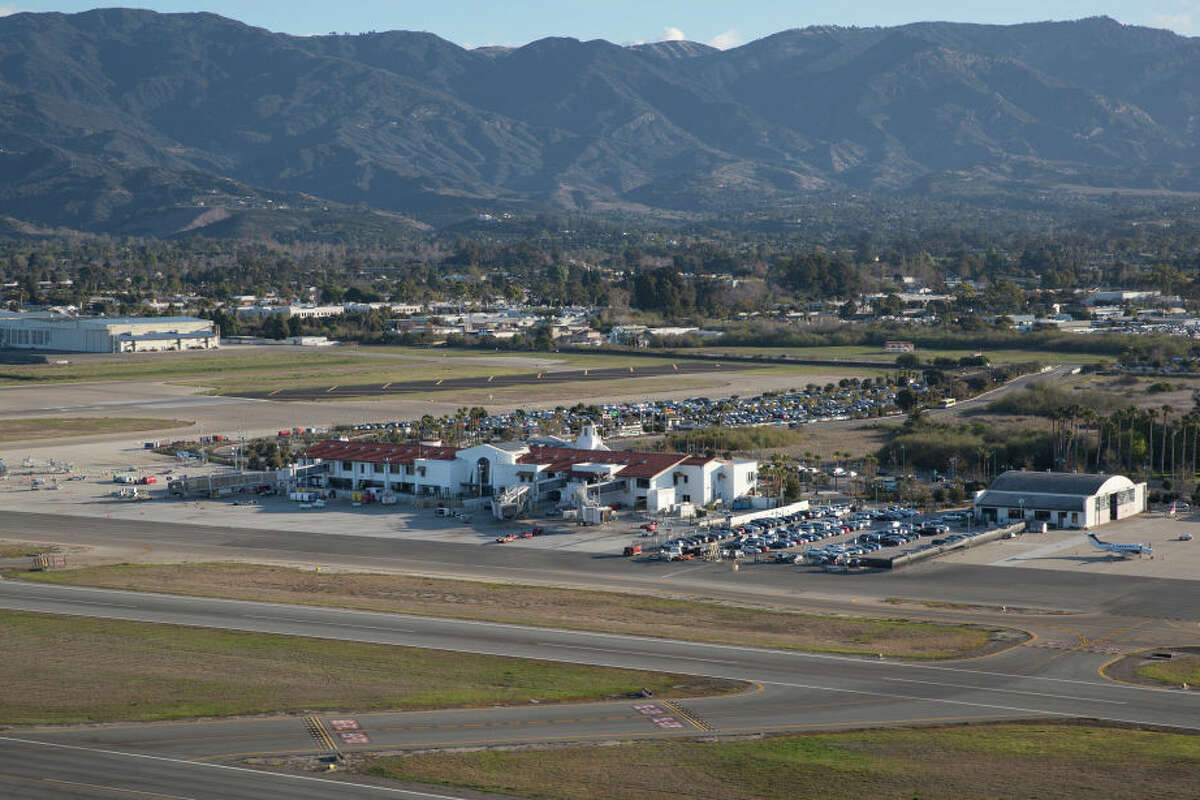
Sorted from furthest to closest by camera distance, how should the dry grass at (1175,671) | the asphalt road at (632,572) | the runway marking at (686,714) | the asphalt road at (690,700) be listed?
the asphalt road at (632,572), the dry grass at (1175,671), the runway marking at (686,714), the asphalt road at (690,700)

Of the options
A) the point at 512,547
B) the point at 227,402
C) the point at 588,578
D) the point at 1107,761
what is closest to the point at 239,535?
the point at 512,547

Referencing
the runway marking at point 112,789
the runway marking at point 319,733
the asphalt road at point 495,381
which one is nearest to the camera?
the runway marking at point 112,789

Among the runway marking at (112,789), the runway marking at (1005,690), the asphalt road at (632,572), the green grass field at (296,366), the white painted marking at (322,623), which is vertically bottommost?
the asphalt road at (632,572)

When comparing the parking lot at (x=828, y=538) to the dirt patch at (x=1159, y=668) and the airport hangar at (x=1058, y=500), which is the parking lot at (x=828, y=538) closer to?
the airport hangar at (x=1058, y=500)

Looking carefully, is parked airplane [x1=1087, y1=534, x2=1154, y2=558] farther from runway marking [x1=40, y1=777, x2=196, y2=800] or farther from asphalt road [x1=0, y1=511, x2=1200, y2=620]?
runway marking [x1=40, y1=777, x2=196, y2=800]

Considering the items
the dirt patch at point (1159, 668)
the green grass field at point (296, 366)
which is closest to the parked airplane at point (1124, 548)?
the dirt patch at point (1159, 668)

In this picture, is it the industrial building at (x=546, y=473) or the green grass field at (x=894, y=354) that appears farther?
the green grass field at (x=894, y=354)

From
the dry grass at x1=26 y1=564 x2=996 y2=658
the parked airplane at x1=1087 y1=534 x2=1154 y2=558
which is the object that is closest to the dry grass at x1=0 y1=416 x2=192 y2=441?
the dry grass at x1=26 y1=564 x2=996 y2=658
